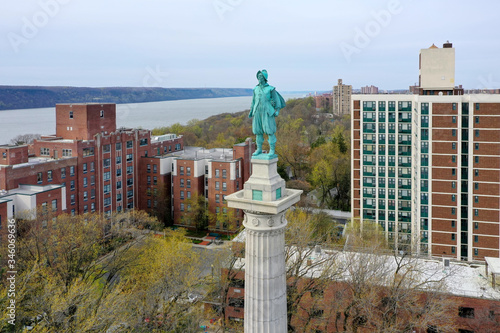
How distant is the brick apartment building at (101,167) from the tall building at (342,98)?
11716 cm

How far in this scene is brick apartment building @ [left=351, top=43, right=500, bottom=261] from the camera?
46.6 m

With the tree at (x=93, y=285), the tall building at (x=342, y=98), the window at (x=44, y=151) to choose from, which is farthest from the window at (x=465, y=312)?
the tall building at (x=342, y=98)

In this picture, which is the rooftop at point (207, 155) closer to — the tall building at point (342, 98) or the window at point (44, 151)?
the window at point (44, 151)

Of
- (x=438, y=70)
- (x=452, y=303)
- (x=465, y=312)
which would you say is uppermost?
(x=438, y=70)

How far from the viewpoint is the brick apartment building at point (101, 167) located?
51.6m

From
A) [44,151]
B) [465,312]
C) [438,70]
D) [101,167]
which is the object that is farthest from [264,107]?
[44,151]

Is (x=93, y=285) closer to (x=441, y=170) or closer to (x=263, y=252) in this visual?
(x=263, y=252)

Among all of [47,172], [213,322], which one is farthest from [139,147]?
[213,322]

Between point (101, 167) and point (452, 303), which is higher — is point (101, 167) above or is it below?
above

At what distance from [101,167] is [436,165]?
145 feet

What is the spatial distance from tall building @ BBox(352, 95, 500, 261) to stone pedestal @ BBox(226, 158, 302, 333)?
32.1 metres

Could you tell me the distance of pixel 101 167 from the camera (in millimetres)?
61344

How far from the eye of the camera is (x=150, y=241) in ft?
136

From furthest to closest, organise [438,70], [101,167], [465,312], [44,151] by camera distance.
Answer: [101,167] → [44,151] → [438,70] → [465,312]
